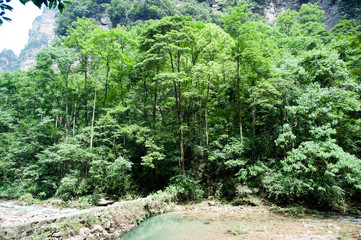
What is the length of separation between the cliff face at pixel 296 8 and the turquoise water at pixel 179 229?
145 ft

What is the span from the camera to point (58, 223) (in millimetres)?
6836

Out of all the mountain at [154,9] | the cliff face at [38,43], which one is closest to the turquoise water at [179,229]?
the mountain at [154,9]

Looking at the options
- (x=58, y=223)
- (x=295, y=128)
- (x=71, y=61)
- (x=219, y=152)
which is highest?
(x=71, y=61)

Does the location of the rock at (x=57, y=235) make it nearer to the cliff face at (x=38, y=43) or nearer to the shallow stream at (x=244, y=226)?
the shallow stream at (x=244, y=226)

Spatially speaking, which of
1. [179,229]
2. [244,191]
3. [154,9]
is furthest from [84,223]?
[154,9]

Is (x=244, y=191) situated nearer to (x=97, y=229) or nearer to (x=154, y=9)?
(x=97, y=229)

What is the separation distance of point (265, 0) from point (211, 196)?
53.8 m

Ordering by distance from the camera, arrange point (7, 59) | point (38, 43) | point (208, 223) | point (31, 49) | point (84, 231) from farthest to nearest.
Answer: point (7, 59)
point (31, 49)
point (38, 43)
point (208, 223)
point (84, 231)

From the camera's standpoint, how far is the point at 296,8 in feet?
151

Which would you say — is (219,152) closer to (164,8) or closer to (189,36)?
(189,36)

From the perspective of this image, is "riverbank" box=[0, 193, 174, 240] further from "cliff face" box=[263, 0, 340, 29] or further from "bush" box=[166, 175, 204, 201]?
"cliff face" box=[263, 0, 340, 29]

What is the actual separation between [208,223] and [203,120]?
900 centimetres

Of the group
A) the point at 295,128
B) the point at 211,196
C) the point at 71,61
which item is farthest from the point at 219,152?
the point at 71,61

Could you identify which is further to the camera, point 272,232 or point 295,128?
point 295,128
